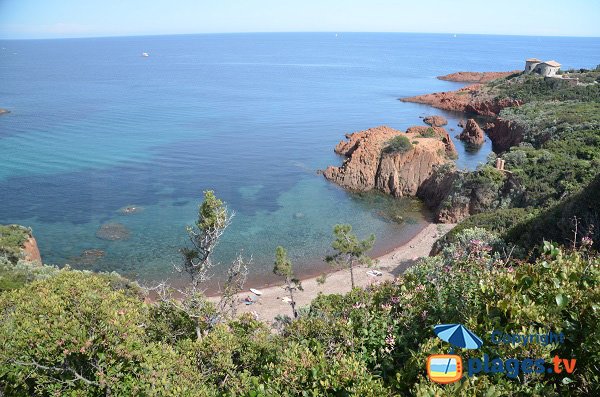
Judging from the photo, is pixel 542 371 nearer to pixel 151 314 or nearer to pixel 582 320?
pixel 582 320

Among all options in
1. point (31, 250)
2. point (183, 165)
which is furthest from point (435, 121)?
point (31, 250)

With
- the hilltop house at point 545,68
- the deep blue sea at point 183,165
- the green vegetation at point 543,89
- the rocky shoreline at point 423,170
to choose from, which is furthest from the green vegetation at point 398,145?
the hilltop house at point 545,68

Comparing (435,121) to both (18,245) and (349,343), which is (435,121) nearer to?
(18,245)

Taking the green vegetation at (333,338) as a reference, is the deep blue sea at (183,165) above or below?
below

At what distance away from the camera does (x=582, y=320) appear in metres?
5.91

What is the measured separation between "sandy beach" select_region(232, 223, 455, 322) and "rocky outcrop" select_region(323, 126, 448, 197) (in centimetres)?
994

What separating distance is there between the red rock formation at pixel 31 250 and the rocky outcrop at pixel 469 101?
7388 centimetres

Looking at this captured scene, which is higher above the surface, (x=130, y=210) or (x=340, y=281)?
(x=130, y=210)

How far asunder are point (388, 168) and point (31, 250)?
31.4 meters

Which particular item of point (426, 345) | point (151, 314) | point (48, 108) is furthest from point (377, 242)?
point (48, 108)

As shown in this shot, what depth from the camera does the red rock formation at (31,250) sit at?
28.4m

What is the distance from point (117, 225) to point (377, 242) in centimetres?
2039

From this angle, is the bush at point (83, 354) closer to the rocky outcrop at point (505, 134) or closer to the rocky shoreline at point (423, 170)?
the rocky shoreline at point (423, 170)

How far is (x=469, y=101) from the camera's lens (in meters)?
88.2
